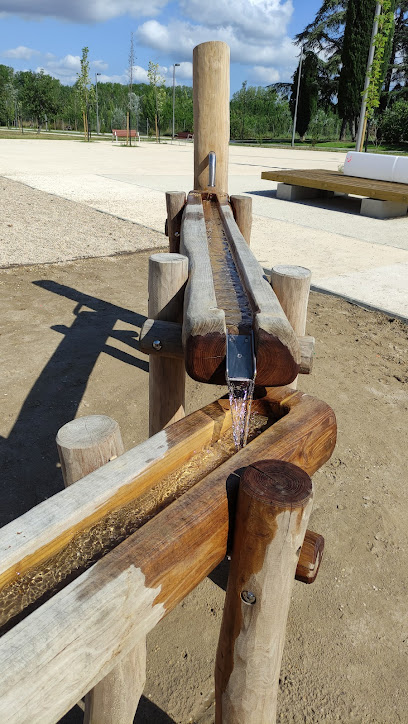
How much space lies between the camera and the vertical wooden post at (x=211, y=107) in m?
3.29

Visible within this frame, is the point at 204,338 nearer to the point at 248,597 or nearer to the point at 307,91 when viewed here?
the point at 248,597

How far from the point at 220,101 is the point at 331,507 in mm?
2702

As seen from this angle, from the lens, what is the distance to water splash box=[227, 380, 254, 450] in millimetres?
1659

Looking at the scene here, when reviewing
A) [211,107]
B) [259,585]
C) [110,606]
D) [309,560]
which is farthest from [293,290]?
[211,107]

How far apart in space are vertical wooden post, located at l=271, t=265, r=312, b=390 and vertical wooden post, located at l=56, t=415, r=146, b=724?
102 cm

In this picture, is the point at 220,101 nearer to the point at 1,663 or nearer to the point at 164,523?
the point at 164,523

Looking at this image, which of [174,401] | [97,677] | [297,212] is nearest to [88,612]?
[97,677]

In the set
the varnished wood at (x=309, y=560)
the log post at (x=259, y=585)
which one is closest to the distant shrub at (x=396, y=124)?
the varnished wood at (x=309, y=560)

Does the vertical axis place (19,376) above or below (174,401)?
below

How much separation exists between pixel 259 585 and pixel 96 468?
56 cm

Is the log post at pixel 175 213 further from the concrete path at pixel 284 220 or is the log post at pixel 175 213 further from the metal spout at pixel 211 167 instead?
the concrete path at pixel 284 220

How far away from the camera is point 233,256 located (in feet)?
8.41

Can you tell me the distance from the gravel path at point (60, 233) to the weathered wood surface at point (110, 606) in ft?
21.0

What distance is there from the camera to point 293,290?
2.21 meters
